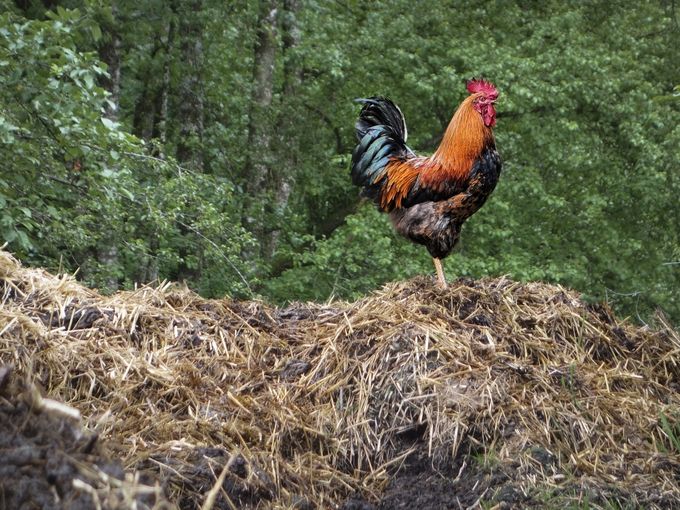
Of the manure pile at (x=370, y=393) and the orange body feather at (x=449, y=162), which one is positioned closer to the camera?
the manure pile at (x=370, y=393)

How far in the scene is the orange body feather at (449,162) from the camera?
662 cm

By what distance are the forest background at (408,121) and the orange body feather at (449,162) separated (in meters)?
4.35

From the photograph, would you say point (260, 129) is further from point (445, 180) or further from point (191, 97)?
point (445, 180)

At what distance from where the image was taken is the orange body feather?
6.62m

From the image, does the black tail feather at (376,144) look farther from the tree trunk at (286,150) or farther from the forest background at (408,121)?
the tree trunk at (286,150)

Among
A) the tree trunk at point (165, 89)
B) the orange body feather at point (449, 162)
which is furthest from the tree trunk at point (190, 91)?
the orange body feather at point (449, 162)

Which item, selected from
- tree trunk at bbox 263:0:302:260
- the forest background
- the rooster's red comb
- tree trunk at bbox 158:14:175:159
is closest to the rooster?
the rooster's red comb

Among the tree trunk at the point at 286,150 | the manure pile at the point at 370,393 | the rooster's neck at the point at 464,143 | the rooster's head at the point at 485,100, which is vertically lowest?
the tree trunk at the point at 286,150

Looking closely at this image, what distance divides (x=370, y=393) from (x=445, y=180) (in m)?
2.46

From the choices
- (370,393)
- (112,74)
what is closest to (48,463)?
(370,393)

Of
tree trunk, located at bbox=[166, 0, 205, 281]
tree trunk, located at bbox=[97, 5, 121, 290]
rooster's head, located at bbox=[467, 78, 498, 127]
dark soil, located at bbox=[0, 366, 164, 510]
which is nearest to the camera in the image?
dark soil, located at bbox=[0, 366, 164, 510]

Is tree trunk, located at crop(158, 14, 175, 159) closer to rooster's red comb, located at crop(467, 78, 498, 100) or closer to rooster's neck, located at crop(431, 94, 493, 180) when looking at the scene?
rooster's red comb, located at crop(467, 78, 498, 100)

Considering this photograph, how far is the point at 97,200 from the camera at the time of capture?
27.2 ft

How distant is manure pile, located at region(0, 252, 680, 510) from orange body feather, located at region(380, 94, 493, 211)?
1.15 metres
